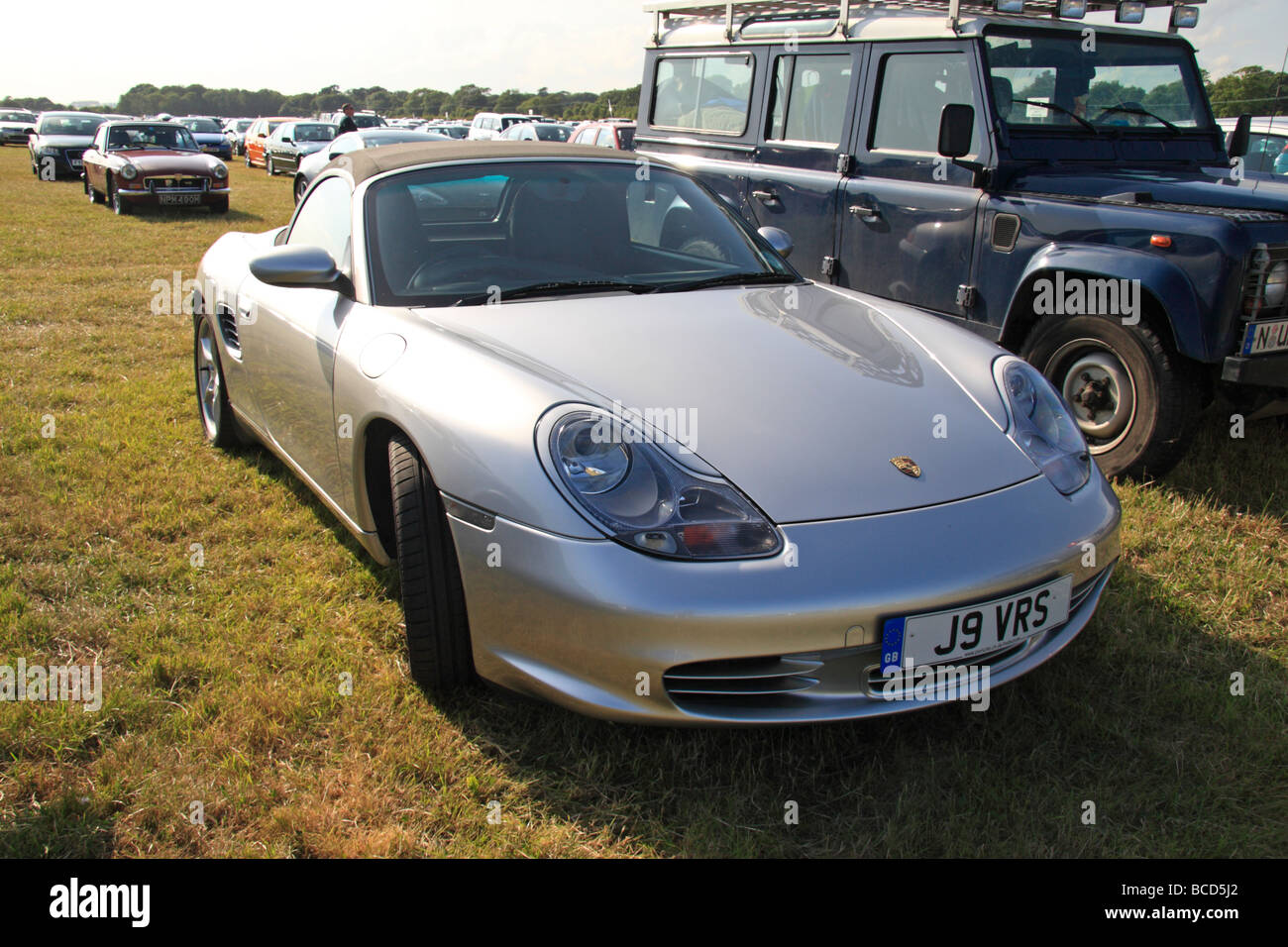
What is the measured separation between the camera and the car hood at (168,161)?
1388 cm

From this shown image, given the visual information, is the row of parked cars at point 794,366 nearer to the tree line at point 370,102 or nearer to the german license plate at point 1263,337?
the german license plate at point 1263,337

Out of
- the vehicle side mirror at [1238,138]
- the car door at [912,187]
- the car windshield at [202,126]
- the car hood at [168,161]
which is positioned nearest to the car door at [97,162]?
the car hood at [168,161]

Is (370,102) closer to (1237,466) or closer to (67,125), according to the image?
(67,125)

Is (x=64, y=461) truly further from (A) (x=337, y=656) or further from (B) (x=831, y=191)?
(B) (x=831, y=191)

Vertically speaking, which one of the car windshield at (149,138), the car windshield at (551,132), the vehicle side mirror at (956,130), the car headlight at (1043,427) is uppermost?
the car windshield at (551,132)

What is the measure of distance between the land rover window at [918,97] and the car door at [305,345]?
2.82 m

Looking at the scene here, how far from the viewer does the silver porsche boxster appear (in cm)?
204

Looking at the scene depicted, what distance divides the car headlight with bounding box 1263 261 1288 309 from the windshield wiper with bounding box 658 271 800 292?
176 centimetres

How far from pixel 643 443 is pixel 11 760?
1659 mm

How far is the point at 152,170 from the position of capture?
45.4ft

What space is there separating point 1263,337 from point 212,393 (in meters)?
4.24

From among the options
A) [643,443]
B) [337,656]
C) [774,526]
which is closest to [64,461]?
[337,656]

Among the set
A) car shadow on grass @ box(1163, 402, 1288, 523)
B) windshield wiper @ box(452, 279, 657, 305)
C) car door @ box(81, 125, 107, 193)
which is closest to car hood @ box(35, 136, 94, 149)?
car door @ box(81, 125, 107, 193)

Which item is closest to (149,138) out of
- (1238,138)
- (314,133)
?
(314,133)
